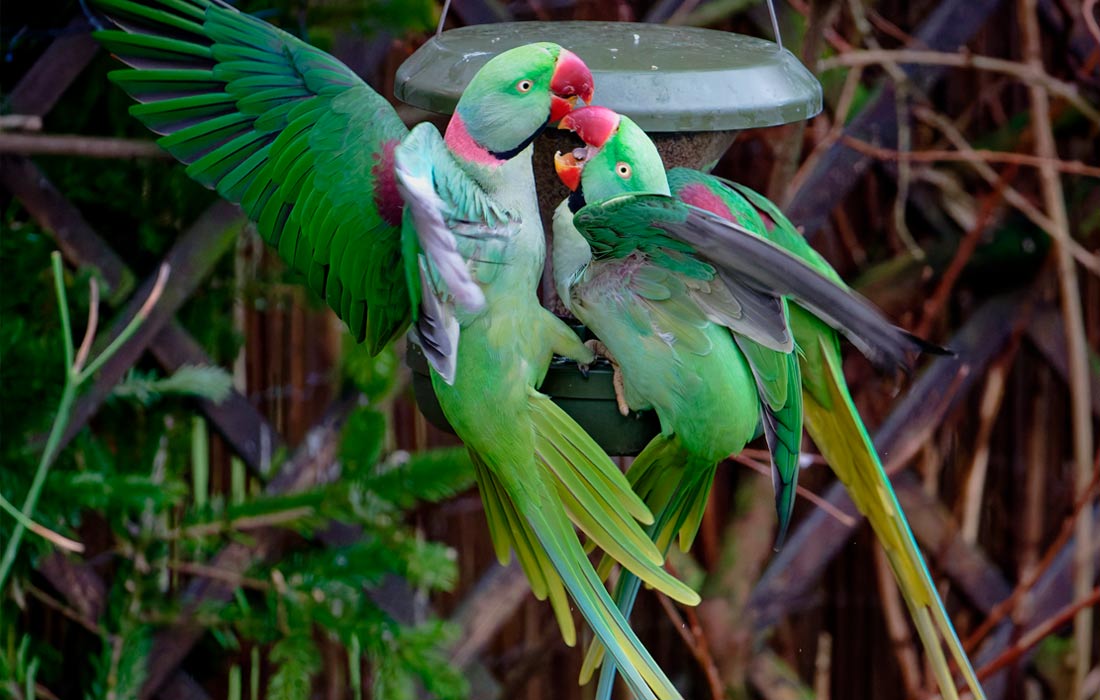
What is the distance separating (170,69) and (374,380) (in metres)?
0.72

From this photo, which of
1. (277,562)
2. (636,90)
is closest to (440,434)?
(277,562)

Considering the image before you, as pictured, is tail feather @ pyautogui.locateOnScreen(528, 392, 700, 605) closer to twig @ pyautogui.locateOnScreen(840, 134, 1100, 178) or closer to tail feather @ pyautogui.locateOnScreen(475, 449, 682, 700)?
tail feather @ pyautogui.locateOnScreen(475, 449, 682, 700)

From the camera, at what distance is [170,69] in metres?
1.08

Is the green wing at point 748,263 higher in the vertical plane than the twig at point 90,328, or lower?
higher

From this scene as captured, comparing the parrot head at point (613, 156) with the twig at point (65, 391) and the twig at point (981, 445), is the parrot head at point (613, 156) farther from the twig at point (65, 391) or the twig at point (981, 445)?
the twig at point (981, 445)

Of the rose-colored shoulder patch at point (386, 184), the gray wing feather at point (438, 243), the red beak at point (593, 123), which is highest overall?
the gray wing feather at point (438, 243)

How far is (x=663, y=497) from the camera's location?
1220mm

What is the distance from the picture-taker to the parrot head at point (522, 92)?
39.0 inches

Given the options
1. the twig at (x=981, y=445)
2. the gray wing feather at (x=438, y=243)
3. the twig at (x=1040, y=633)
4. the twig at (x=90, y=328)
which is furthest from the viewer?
the twig at (x=981, y=445)

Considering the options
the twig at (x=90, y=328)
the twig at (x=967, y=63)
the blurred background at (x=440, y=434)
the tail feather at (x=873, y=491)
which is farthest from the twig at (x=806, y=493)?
the twig at (x=90, y=328)

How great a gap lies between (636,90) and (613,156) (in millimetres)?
74

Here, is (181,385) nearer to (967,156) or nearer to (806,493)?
(806,493)

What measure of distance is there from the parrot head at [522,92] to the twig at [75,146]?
0.74 metres

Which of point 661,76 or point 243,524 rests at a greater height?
point 661,76
